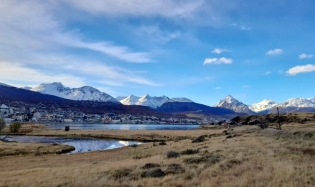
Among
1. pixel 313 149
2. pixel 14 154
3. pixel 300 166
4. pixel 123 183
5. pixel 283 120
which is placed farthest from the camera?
pixel 283 120

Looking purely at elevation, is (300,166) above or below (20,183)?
above

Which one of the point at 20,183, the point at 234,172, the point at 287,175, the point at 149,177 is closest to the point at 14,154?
the point at 20,183

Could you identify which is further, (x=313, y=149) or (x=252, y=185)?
(x=313, y=149)

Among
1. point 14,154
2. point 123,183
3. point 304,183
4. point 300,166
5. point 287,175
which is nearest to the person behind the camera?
point 304,183

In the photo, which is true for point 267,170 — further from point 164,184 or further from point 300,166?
point 164,184

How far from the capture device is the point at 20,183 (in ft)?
60.5

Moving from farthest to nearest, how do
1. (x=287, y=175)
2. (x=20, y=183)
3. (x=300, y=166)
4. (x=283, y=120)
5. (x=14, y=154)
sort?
(x=283, y=120)
(x=14, y=154)
(x=20, y=183)
(x=300, y=166)
(x=287, y=175)

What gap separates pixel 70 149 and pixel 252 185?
4903cm

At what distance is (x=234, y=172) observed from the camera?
16109 mm

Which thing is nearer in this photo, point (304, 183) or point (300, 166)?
point (304, 183)

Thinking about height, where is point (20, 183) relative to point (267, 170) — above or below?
below

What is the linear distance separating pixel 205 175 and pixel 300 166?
5.46 m

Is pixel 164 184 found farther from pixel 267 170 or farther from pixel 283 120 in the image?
pixel 283 120

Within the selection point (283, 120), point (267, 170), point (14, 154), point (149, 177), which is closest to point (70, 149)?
point (14, 154)
